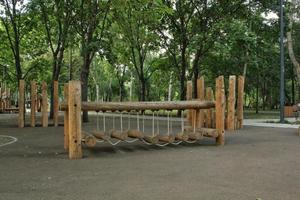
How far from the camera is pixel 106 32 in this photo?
89.1 ft

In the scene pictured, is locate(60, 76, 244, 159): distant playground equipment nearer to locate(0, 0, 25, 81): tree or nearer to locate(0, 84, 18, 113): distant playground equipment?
locate(0, 0, 25, 81): tree

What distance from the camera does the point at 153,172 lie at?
757 centimetres

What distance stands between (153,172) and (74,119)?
2721mm

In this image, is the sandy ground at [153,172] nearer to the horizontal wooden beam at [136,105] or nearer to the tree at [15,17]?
the horizontal wooden beam at [136,105]

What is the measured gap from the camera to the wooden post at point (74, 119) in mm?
9398

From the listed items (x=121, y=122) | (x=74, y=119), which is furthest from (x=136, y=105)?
(x=74, y=119)

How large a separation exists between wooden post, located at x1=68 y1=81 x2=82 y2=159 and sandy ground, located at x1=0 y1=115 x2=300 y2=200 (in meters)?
0.26

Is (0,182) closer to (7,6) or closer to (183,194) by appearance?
(183,194)

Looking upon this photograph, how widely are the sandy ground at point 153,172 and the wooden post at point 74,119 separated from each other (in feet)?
0.85

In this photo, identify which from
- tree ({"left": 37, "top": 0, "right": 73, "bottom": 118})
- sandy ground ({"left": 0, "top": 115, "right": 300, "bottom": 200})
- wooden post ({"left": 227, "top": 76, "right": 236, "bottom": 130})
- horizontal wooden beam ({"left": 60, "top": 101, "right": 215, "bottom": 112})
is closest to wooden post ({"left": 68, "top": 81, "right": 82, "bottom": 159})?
sandy ground ({"left": 0, "top": 115, "right": 300, "bottom": 200})

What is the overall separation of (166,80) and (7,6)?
969 inches

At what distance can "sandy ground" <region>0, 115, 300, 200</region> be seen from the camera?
232 inches

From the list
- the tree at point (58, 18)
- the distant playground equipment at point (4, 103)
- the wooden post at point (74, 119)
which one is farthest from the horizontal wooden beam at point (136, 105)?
the distant playground equipment at point (4, 103)

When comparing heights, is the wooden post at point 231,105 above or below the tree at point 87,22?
below
